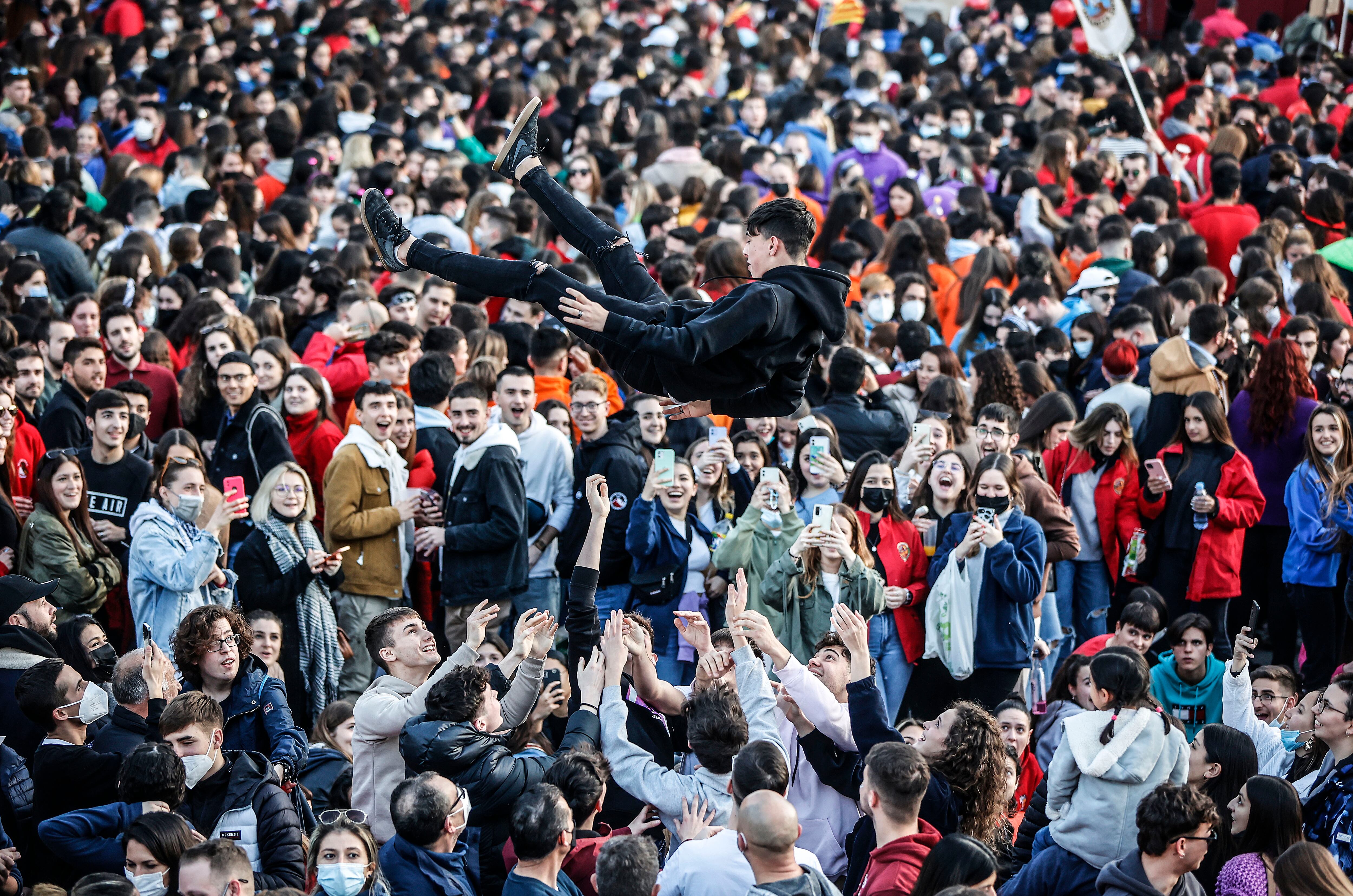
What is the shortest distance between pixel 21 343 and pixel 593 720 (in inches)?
185

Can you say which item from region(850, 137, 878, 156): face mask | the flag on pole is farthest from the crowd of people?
the flag on pole

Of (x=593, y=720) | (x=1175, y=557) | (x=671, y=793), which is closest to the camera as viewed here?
(x=671, y=793)

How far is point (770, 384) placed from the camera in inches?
208

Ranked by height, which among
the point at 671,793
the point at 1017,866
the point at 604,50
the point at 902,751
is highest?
the point at 902,751

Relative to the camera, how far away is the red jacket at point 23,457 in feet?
23.3

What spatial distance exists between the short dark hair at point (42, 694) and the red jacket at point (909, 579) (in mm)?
Result: 3525

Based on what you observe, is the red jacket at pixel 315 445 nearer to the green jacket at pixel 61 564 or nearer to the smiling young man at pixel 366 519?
the smiling young man at pixel 366 519

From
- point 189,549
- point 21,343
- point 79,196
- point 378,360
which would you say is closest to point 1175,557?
point 378,360

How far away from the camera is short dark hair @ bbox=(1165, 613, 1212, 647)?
6691mm

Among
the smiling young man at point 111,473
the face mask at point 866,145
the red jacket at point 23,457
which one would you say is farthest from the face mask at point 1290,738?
the face mask at point 866,145

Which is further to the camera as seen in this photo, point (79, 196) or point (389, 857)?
point (79, 196)

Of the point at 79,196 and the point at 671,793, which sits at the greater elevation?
the point at 671,793

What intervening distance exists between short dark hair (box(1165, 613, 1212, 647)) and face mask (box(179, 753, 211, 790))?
13.8 feet

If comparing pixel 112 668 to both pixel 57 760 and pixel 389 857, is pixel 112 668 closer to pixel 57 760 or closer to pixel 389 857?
pixel 57 760
